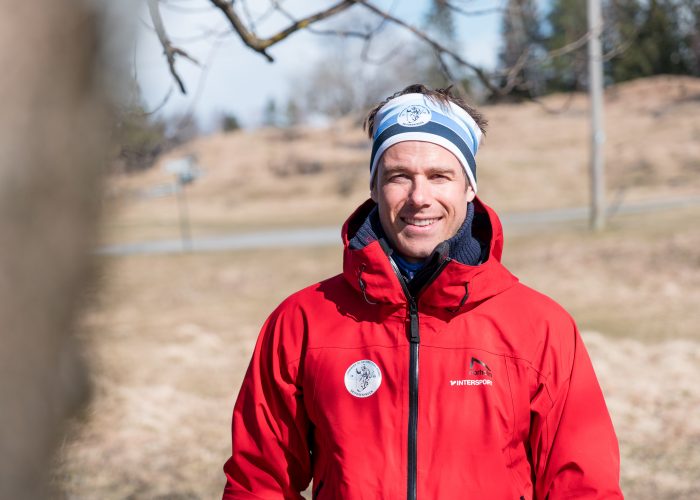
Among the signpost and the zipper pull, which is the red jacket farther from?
the signpost

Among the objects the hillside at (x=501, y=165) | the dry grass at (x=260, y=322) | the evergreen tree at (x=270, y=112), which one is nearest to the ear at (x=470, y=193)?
the dry grass at (x=260, y=322)

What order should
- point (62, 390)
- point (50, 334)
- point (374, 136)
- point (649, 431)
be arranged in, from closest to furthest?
point (50, 334) < point (62, 390) < point (374, 136) < point (649, 431)

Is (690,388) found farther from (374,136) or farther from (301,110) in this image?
(301,110)

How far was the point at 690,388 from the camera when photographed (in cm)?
793

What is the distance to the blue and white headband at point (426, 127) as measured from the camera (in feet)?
7.45

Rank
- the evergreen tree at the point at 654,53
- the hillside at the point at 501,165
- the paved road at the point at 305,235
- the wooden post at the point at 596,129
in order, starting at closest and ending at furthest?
the wooden post at the point at 596,129 < the paved road at the point at 305,235 < the hillside at the point at 501,165 < the evergreen tree at the point at 654,53

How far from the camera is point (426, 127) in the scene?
2270mm

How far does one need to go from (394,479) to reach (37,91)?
3.80 feet

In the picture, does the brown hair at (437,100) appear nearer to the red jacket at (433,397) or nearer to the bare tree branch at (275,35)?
the red jacket at (433,397)

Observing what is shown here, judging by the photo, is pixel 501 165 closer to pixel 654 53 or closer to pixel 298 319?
pixel 654 53

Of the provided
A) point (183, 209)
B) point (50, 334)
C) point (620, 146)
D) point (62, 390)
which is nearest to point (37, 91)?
point (50, 334)

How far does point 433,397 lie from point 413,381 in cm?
6

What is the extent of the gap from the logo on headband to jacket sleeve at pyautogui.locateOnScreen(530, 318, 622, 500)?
25.3 inches

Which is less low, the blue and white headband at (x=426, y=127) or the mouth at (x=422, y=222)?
the blue and white headband at (x=426, y=127)
